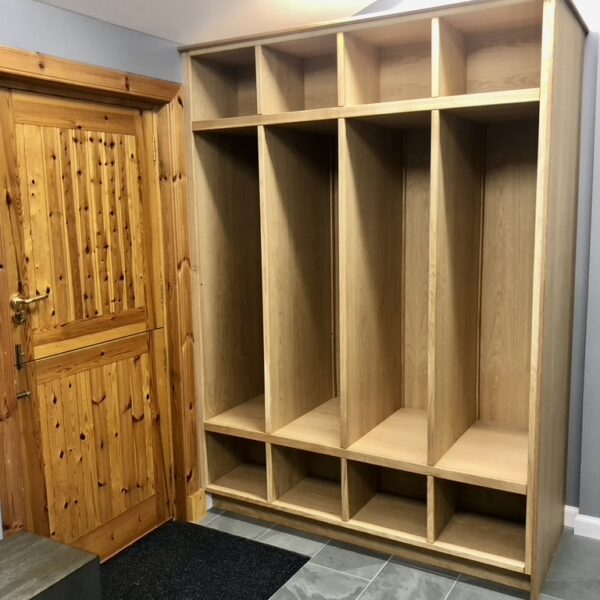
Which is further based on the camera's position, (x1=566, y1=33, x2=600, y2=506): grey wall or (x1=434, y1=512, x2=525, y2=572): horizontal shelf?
(x1=566, y1=33, x2=600, y2=506): grey wall

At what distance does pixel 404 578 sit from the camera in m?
2.64

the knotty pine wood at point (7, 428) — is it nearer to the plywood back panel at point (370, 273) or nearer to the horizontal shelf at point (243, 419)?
the horizontal shelf at point (243, 419)

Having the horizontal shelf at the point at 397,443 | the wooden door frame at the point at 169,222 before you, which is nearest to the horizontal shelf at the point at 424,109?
the wooden door frame at the point at 169,222

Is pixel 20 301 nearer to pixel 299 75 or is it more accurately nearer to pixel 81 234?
pixel 81 234

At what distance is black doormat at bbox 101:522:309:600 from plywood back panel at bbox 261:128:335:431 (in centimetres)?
55

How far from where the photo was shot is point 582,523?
290 centimetres

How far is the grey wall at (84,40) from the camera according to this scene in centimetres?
225

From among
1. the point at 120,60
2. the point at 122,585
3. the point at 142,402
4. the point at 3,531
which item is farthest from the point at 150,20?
the point at 122,585

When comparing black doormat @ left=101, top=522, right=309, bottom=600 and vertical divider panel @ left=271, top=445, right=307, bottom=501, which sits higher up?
vertical divider panel @ left=271, top=445, right=307, bottom=501

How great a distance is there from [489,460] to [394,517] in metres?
0.54

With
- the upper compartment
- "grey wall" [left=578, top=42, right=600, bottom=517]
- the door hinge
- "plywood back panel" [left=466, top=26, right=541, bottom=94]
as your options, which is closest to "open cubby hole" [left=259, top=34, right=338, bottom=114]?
the upper compartment

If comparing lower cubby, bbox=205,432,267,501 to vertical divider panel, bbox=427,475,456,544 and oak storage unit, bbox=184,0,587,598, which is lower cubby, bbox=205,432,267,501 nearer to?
oak storage unit, bbox=184,0,587,598

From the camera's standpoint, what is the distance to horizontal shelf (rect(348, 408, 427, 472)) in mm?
2680

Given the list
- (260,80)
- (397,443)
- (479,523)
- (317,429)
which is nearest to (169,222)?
(260,80)
